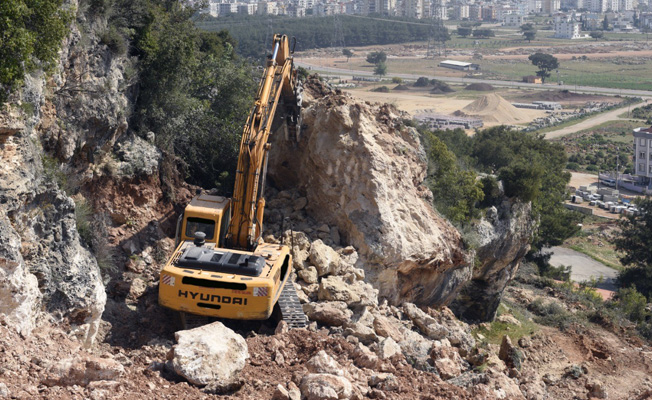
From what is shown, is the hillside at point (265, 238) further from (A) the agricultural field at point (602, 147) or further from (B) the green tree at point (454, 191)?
(A) the agricultural field at point (602, 147)

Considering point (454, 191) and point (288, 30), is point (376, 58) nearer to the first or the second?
point (288, 30)

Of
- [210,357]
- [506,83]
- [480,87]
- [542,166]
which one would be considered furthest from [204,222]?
[506,83]

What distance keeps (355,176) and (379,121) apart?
119 inches

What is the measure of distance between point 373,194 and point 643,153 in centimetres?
6668

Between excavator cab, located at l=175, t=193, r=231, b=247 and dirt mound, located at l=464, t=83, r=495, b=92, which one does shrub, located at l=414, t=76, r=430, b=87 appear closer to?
dirt mound, located at l=464, t=83, r=495, b=92

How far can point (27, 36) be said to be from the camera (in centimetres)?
1600

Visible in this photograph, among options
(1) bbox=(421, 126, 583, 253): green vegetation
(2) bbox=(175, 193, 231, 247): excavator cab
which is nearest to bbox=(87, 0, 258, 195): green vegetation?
(2) bbox=(175, 193, 231, 247): excavator cab

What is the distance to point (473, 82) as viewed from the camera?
495 ft

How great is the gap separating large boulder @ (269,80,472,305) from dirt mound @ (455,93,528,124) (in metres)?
90.6

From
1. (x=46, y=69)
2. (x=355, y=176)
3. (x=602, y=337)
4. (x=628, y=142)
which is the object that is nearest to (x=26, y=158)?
(x=46, y=69)

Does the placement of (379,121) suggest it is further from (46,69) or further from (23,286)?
(23,286)

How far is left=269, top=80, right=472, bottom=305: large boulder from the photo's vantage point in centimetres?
2391

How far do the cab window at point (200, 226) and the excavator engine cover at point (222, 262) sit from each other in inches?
55.8

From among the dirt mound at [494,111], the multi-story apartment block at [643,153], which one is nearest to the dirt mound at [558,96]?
the dirt mound at [494,111]
